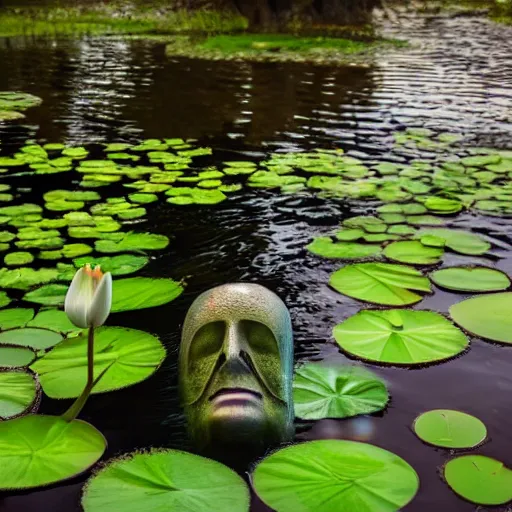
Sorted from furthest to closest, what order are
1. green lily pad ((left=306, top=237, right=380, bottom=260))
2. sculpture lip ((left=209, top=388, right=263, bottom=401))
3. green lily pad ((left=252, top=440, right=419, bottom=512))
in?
green lily pad ((left=306, top=237, right=380, bottom=260)) → sculpture lip ((left=209, top=388, right=263, bottom=401)) → green lily pad ((left=252, top=440, right=419, bottom=512))

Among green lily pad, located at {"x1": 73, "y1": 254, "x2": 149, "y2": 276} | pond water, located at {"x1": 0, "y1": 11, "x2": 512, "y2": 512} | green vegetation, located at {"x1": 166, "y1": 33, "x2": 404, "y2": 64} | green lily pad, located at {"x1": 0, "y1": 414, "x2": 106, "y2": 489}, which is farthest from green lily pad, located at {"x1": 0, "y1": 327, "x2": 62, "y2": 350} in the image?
green vegetation, located at {"x1": 166, "y1": 33, "x2": 404, "y2": 64}

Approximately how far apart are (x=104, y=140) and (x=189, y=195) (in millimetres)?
1879

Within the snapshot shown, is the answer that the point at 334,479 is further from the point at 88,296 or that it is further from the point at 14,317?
the point at 14,317

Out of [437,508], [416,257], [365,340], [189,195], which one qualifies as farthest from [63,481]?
[189,195]

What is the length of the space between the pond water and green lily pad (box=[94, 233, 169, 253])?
0.08 metres

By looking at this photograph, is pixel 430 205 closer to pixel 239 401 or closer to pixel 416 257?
pixel 416 257

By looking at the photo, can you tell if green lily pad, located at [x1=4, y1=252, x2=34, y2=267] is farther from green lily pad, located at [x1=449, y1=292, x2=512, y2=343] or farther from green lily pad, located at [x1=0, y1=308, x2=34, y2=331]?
green lily pad, located at [x1=449, y1=292, x2=512, y2=343]

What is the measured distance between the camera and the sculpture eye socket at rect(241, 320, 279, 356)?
81.8 inches

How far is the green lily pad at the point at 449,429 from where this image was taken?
6.61ft

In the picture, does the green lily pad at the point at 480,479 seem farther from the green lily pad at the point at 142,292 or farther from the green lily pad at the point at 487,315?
the green lily pad at the point at 142,292

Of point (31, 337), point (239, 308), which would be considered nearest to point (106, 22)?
point (31, 337)

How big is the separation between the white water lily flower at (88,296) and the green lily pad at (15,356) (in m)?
0.83

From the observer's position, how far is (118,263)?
131 inches

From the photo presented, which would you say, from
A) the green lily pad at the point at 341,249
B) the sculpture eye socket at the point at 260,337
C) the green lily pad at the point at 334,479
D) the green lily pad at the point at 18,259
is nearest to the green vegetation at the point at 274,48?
the green lily pad at the point at 341,249
